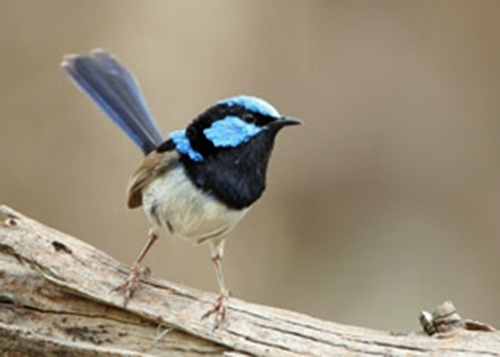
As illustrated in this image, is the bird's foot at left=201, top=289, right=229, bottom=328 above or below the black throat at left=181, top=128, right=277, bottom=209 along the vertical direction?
below

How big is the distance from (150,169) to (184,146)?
0.55ft

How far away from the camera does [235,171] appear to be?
11.3 ft

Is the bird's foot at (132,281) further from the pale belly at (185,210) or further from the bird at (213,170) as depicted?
the pale belly at (185,210)

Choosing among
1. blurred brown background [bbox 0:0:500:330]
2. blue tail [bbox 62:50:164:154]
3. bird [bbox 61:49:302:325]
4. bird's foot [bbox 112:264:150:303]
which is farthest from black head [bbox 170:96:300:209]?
blurred brown background [bbox 0:0:500:330]

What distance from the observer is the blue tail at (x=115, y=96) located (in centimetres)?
403

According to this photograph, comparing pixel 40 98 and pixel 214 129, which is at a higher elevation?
pixel 40 98

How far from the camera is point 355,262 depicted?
6629 millimetres

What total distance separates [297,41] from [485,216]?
5.42 ft

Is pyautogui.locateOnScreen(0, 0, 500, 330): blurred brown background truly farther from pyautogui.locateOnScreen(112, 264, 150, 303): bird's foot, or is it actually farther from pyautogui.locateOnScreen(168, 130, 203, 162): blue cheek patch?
pyautogui.locateOnScreen(112, 264, 150, 303): bird's foot

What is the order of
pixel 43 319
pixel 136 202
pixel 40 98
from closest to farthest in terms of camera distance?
pixel 43 319 < pixel 136 202 < pixel 40 98

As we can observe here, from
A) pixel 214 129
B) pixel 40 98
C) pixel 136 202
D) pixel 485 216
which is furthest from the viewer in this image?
pixel 485 216

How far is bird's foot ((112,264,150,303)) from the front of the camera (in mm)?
3215

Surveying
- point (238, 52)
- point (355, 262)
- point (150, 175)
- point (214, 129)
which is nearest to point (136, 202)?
point (150, 175)

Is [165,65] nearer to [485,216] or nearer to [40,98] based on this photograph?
[40,98]
